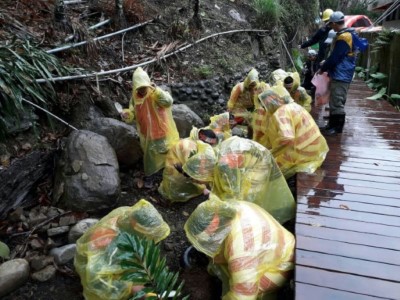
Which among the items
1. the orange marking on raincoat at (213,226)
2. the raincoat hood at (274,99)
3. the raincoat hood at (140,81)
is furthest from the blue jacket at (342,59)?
the orange marking on raincoat at (213,226)

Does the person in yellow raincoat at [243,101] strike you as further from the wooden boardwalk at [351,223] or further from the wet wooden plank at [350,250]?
the wet wooden plank at [350,250]

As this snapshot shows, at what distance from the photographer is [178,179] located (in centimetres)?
441

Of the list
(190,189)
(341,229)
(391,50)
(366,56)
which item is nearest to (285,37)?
(366,56)

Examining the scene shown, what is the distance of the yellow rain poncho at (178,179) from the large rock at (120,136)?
0.62 meters

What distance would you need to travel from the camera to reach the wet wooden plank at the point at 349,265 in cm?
253

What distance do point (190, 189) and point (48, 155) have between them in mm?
1714

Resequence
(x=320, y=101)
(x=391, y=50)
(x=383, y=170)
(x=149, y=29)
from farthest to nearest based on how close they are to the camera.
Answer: (x=391, y=50), (x=149, y=29), (x=320, y=101), (x=383, y=170)

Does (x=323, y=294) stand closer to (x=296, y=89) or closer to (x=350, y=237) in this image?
(x=350, y=237)

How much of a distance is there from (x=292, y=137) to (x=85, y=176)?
7.39ft

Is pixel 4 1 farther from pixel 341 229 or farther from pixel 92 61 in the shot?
pixel 341 229

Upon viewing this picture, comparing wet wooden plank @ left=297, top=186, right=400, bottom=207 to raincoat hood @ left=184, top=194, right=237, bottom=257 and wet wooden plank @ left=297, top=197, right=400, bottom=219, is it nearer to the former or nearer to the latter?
wet wooden plank @ left=297, top=197, right=400, bottom=219

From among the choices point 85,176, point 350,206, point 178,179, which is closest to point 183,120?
point 178,179

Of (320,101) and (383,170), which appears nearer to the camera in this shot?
(383,170)

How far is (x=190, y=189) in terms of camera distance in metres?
4.55
